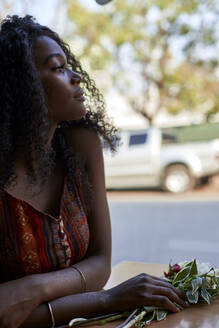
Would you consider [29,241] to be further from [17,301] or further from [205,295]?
[205,295]

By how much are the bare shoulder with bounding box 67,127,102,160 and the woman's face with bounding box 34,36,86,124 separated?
7.6 inches

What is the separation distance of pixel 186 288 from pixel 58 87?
0.72 metres

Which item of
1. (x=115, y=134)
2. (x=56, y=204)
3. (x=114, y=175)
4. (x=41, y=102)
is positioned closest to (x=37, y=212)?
(x=56, y=204)

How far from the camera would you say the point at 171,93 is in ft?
31.9

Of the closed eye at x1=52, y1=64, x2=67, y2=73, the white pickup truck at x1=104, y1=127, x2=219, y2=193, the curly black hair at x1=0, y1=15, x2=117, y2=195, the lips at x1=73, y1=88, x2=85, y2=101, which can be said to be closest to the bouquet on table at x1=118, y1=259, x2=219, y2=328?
the curly black hair at x1=0, y1=15, x2=117, y2=195

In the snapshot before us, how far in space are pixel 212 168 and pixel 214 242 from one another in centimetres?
300

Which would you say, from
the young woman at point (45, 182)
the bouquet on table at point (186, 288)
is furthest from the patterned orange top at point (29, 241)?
the bouquet on table at point (186, 288)

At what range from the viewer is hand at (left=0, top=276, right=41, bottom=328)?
103cm

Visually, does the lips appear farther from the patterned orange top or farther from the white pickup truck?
the white pickup truck

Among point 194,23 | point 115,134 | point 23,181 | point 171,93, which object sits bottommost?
→ point 23,181

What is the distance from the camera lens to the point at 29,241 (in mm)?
1266

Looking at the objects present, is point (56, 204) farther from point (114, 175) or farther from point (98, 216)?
point (114, 175)

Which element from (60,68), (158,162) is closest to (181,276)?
(60,68)

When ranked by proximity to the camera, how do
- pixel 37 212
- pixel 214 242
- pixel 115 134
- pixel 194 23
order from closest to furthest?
pixel 37 212
pixel 115 134
pixel 214 242
pixel 194 23
